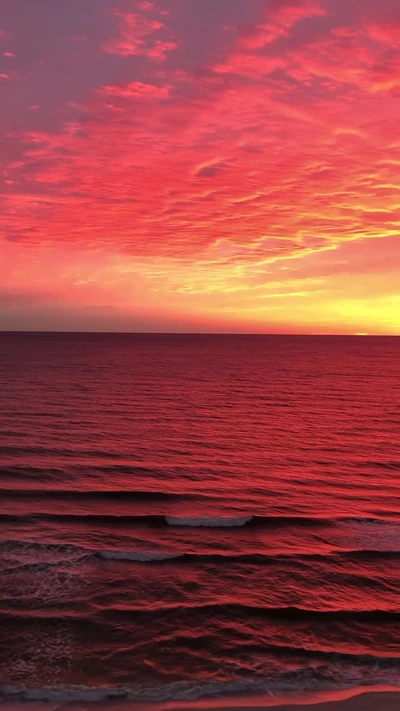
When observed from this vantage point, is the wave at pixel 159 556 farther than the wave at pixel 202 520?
No

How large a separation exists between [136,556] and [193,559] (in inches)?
88.2

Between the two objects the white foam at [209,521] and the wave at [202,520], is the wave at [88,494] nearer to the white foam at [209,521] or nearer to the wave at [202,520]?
the wave at [202,520]

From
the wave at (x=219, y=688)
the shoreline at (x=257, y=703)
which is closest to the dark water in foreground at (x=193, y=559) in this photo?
the wave at (x=219, y=688)

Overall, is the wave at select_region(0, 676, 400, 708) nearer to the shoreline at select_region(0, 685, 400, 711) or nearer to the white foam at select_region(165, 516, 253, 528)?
the shoreline at select_region(0, 685, 400, 711)

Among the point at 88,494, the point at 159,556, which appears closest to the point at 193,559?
the point at 159,556

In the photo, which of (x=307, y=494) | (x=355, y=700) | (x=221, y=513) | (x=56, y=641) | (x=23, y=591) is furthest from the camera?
(x=307, y=494)

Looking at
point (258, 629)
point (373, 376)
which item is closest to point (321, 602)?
point (258, 629)

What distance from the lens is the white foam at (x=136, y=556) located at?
21.5 metres

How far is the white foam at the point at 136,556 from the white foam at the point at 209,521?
11.1ft

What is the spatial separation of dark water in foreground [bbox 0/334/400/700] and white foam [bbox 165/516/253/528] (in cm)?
9

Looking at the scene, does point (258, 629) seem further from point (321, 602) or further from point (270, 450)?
point (270, 450)

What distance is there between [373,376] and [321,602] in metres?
92.2

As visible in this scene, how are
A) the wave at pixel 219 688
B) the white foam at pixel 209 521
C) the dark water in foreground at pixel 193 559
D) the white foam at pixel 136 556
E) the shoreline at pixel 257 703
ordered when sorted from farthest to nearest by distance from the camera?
the white foam at pixel 209 521 < the white foam at pixel 136 556 < the dark water in foreground at pixel 193 559 < the wave at pixel 219 688 < the shoreline at pixel 257 703

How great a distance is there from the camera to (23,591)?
1839 cm
